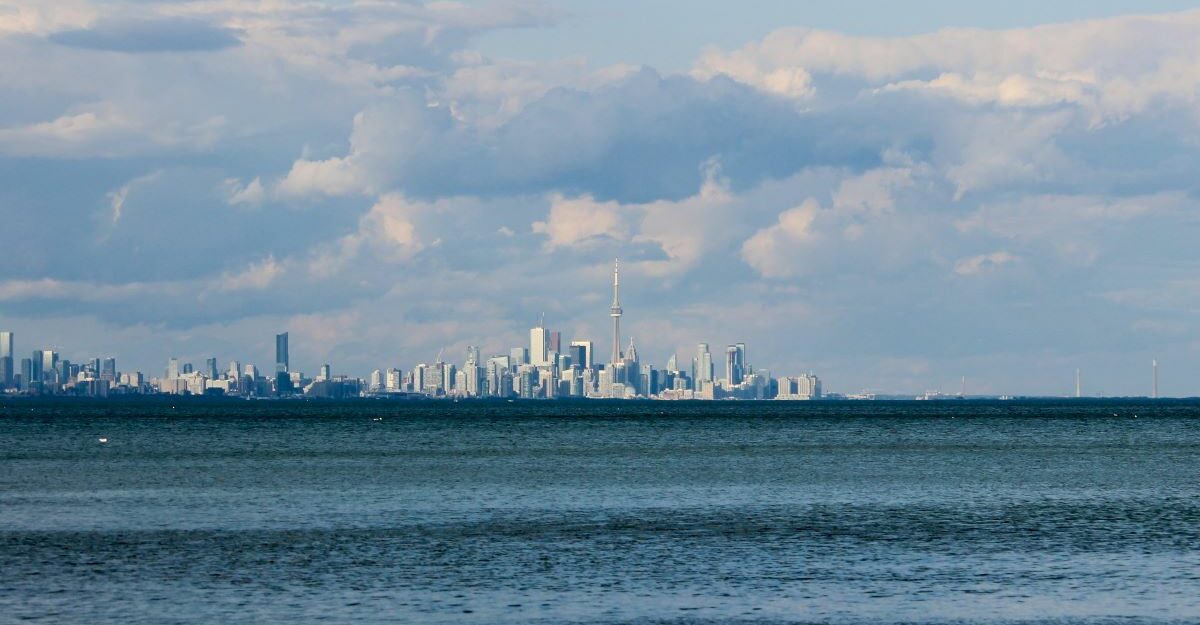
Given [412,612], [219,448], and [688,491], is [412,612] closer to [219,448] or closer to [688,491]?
[688,491]

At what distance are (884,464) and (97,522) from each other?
225 feet

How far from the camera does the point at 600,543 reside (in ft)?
206

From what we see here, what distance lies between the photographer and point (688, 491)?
9269cm

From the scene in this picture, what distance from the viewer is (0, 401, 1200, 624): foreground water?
46531 millimetres

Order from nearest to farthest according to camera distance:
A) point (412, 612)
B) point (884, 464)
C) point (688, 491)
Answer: point (412, 612) → point (688, 491) → point (884, 464)

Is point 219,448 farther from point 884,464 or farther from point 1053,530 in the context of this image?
point 1053,530

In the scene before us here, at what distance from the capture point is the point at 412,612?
45562 millimetres

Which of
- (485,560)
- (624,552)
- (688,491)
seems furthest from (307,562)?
(688,491)

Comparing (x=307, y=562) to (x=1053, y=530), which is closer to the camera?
(x=307, y=562)

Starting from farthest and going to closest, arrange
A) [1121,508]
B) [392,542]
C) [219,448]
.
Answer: [219,448] < [1121,508] < [392,542]

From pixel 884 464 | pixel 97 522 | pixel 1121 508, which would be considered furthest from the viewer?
pixel 884 464

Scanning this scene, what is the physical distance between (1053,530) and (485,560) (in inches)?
999

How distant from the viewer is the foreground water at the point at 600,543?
4653cm

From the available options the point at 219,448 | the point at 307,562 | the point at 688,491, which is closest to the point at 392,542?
the point at 307,562
